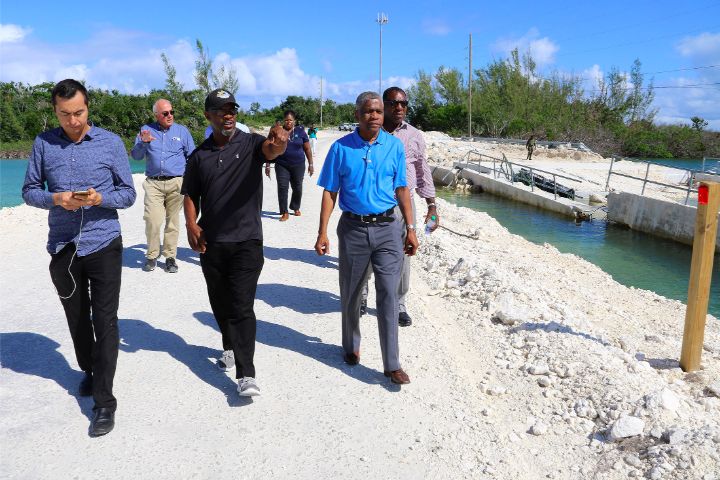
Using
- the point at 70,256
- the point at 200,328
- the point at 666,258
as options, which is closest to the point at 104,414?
the point at 70,256

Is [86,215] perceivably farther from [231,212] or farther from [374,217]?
[374,217]

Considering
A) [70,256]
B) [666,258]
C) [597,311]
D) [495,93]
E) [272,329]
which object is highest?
[495,93]

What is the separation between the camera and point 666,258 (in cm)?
1509

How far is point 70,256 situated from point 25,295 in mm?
3389

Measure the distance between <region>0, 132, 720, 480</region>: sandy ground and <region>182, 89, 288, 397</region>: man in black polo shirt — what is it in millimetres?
539

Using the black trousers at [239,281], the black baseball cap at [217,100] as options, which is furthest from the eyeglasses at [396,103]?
the black trousers at [239,281]

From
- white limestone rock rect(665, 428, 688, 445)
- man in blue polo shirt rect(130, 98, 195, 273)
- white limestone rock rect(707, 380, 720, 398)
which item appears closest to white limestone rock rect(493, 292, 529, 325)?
white limestone rock rect(707, 380, 720, 398)

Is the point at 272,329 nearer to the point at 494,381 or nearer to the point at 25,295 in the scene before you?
the point at 494,381

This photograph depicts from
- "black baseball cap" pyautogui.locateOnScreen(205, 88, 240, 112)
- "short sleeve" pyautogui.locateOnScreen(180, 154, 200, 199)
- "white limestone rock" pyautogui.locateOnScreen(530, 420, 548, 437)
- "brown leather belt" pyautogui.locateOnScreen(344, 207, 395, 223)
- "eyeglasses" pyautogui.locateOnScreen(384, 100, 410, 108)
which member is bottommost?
"white limestone rock" pyautogui.locateOnScreen(530, 420, 548, 437)

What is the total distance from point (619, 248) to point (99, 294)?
49.9 ft

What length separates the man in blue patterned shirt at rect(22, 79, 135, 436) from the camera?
361cm

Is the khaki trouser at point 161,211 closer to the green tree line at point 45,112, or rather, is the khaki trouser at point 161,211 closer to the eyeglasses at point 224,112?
the eyeglasses at point 224,112

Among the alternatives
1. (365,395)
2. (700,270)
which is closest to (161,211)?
(365,395)

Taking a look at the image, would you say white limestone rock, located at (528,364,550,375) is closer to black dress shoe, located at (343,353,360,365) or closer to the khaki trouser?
black dress shoe, located at (343,353,360,365)
